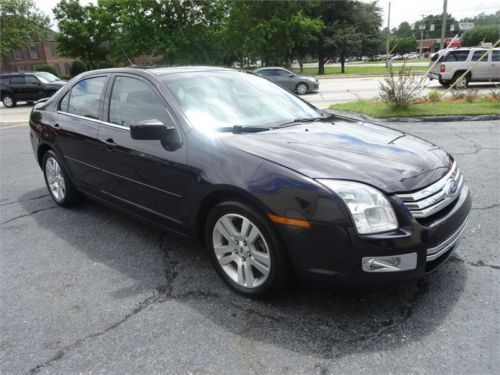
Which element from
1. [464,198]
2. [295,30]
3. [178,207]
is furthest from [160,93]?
[295,30]

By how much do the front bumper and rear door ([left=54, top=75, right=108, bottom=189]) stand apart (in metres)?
2.34

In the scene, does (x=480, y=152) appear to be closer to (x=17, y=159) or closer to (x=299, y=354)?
(x=299, y=354)

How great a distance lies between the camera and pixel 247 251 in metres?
2.71

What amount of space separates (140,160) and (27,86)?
19.9 meters

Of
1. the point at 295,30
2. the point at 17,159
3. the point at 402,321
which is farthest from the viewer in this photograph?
the point at 295,30

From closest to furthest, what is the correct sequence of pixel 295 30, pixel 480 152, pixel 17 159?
pixel 480 152, pixel 17 159, pixel 295 30

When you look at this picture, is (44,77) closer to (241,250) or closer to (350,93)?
(350,93)

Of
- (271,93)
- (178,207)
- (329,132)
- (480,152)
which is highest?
(271,93)

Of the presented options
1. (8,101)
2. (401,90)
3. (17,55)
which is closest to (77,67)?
(17,55)

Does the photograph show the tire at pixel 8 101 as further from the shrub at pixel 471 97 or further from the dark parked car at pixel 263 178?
the shrub at pixel 471 97

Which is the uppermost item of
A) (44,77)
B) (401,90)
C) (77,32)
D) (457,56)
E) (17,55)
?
(77,32)

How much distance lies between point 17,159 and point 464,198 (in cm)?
785

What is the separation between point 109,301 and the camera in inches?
113

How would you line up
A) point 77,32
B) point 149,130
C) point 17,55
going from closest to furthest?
point 149,130
point 77,32
point 17,55
